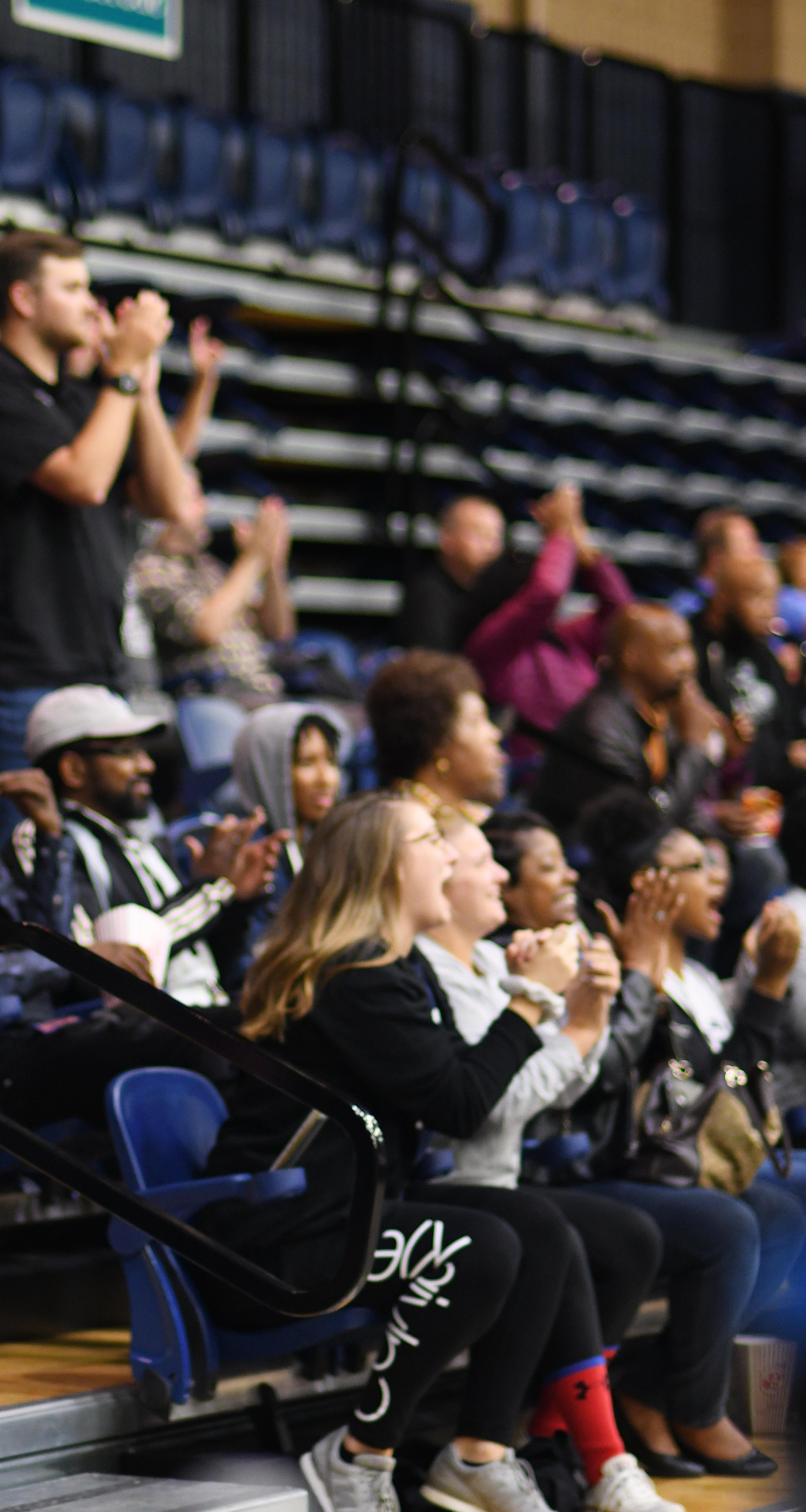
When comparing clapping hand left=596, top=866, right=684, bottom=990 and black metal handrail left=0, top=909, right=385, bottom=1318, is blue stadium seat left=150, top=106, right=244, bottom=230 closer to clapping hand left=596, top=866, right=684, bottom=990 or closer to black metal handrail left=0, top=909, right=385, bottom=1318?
clapping hand left=596, top=866, right=684, bottom=990

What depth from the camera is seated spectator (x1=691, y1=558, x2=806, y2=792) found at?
5426mm

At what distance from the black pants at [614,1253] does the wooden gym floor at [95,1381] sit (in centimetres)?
25

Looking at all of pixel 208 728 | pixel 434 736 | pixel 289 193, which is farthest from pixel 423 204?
pixel 434 736

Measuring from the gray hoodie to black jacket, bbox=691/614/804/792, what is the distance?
199 centimetres

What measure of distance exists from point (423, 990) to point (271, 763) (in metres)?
1.09

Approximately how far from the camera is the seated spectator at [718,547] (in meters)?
5.61

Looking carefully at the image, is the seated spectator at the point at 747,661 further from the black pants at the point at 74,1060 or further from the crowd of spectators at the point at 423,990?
the black pants at the point at 74,1060

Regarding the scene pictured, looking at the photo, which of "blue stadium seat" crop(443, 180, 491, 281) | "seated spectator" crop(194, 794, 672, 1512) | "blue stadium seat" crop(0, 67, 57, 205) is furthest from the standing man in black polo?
"blue stadium seat" crop(443, 180, 491, 281)

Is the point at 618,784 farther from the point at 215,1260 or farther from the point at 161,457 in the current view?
the point at 215,1260

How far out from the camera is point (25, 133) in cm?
748

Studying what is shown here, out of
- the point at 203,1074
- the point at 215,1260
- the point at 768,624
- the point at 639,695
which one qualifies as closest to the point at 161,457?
the point at 203,1074

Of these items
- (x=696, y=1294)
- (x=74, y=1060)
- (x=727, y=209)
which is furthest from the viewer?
(x=727, y=209)

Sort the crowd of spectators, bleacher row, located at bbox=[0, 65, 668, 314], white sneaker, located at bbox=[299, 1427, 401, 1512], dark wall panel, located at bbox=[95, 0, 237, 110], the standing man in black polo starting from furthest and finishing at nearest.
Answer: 1. dark wall panel, located at bbox=[95, 0, 237, 110]
2. bleacher row, located at bbox=[0, 65, 668, 314]
3. the standing man in black polo
4. the crowd of spectators
5. white sneaker, located at bbox=[299, 1427, 401, 1512]

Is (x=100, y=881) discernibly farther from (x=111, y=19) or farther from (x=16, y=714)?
(x=111, y=19)
